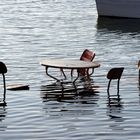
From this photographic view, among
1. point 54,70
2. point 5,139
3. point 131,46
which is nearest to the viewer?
point 5,139

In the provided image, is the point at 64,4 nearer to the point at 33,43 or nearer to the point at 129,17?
the point at 129,17

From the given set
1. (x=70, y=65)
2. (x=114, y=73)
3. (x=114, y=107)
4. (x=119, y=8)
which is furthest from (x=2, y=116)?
(x=119, y=8)

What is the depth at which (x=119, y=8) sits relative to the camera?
56.9 metres

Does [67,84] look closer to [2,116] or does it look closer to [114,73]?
[114,73]

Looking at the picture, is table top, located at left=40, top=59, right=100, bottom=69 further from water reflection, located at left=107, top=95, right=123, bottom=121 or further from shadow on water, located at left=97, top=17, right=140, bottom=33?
shadow on water, located at left=97, top=17, right=140, bottom=33

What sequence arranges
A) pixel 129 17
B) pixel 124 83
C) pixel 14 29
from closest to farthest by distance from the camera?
1. pixel 124 83
2. pixel 14 29
3. pixel 129 17

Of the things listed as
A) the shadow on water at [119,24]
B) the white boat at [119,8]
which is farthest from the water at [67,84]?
the white boat at [119,8]

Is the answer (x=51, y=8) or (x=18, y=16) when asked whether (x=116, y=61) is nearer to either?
(x=18, y=16)

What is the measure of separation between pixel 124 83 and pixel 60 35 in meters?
18.7

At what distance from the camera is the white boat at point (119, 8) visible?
183 feet

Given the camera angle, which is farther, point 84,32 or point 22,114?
point 84,32

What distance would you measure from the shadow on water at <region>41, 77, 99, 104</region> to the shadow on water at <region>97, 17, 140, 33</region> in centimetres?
2199

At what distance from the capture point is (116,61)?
3491 centimetres

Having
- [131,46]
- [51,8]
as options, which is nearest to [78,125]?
[131,46]
